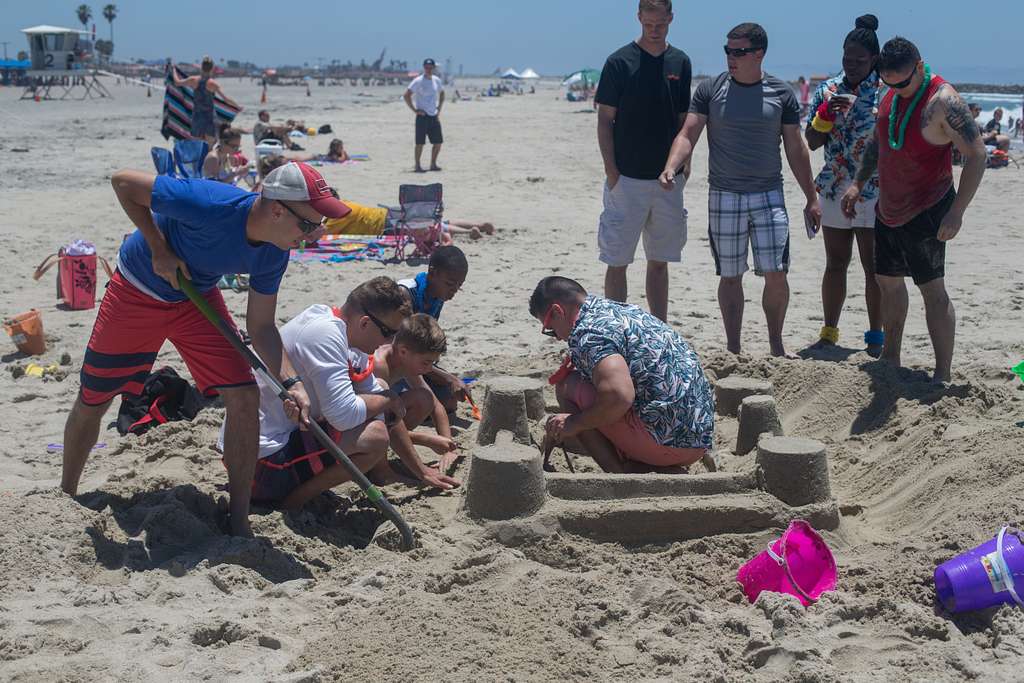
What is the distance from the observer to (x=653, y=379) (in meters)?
4.23

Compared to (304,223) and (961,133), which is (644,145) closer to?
(961,133)

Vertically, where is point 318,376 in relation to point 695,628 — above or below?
above

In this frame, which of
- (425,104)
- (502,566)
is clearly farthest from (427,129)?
(502,566)

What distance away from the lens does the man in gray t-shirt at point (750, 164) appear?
6.13 m

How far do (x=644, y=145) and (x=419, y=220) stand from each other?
3705 millimetres

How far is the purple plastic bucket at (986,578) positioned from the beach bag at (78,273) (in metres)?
6.01

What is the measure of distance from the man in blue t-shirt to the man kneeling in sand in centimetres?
108

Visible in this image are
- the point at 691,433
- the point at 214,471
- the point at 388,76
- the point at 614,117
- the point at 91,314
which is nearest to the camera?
the point at 691,433

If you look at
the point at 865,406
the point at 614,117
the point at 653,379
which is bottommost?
the point at 865,406

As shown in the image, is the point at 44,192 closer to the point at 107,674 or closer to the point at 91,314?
the point at 91,314

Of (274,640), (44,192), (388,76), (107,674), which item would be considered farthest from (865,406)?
(388,76)

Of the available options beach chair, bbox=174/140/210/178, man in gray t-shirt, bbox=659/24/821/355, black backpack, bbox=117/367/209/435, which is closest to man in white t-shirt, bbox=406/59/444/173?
beach chair, bbox=174/140/210/178

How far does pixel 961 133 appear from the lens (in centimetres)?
497

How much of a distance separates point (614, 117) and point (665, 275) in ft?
3.44
